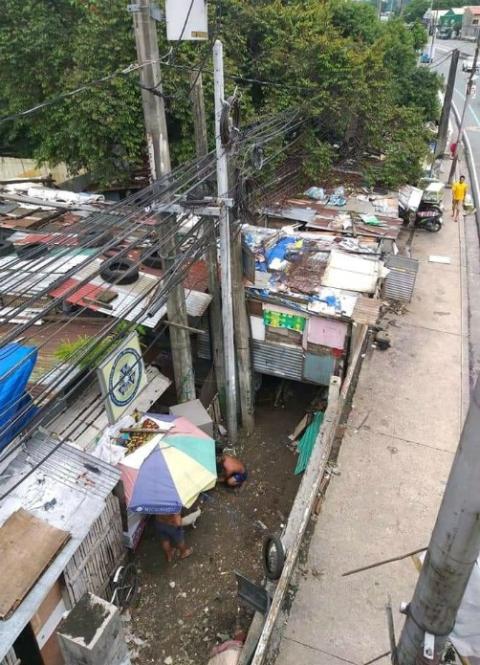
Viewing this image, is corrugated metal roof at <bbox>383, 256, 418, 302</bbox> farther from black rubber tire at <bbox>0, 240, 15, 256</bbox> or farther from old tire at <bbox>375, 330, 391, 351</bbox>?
black rubber tire at <bbox>0, 240, 15, 256</bbox>

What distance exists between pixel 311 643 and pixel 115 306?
6.24 meters

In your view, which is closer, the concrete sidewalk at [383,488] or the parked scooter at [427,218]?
the concrete sidewalk at [383,488]

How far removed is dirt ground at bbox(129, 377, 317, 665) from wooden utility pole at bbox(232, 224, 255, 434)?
0.67 m

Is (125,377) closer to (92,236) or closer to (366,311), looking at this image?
(92,236)

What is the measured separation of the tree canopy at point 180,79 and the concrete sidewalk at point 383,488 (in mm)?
7066

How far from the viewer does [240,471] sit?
34.2ft

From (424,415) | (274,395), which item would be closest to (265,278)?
(274,395)

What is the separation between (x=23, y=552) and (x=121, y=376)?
10.1ft

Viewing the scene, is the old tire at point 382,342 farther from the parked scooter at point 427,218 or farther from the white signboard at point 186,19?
the parked scooter at point 427,218

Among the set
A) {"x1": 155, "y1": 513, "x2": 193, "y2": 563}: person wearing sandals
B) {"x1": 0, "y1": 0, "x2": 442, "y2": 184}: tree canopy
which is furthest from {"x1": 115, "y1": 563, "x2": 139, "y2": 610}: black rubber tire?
{"x1": 0, "y1": 0, "x2": 442, "y2": 184}: tree canopy

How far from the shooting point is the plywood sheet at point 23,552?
571 centimetres

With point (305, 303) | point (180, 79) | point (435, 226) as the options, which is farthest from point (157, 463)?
point (435, 226)

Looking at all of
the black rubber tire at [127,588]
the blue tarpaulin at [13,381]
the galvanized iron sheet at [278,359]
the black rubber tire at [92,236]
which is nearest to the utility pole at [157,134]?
the black rubber tire at [92,236]

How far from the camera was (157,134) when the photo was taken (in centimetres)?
780
